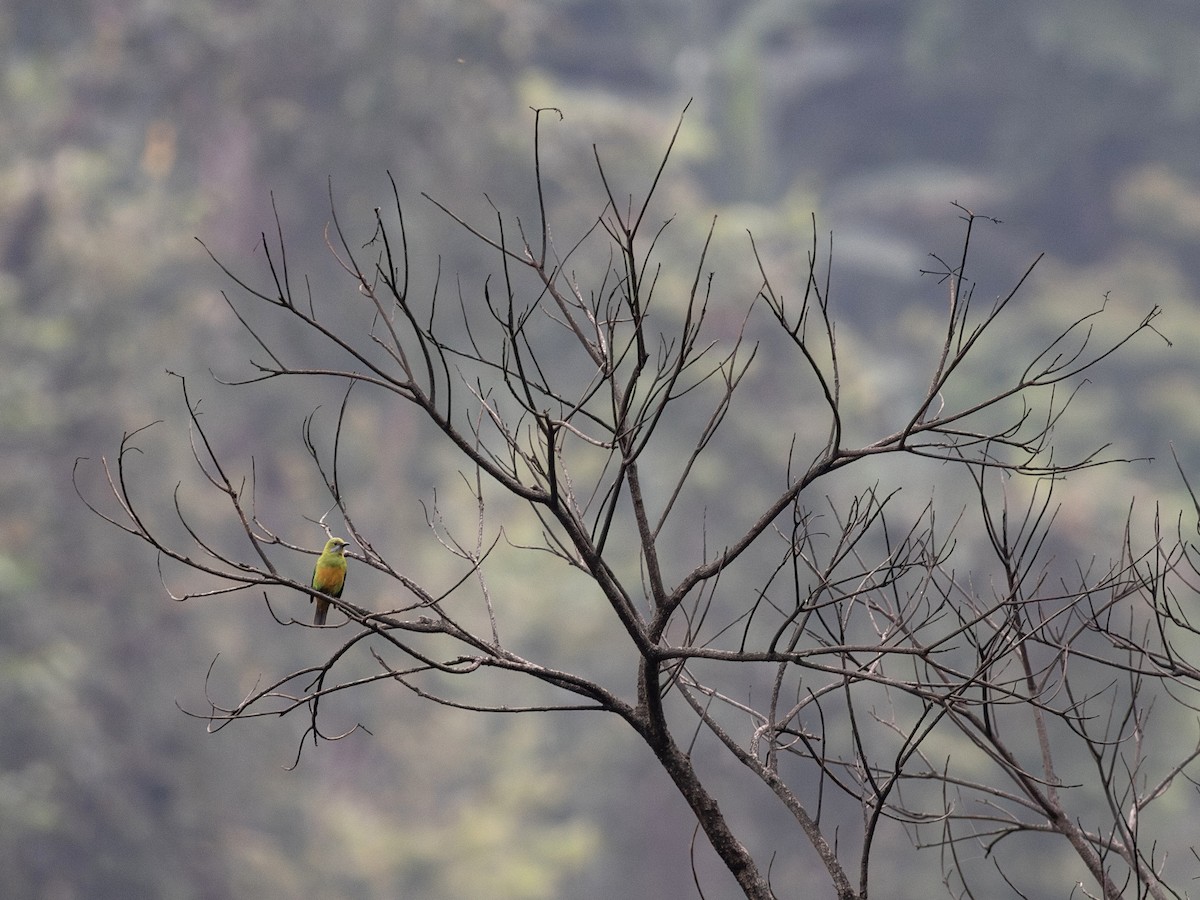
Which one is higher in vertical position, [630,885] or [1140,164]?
[1140,164]

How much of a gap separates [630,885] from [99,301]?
8.00 metres

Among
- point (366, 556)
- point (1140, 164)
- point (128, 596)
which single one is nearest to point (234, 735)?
point (128, 596)

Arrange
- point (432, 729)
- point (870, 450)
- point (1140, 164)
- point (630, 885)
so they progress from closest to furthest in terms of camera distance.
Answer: point (870, 450) < point (630, 885) < point (432, 729) < point (1140, 164)

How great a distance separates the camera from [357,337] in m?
12.8

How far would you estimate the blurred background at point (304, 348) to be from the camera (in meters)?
10.2

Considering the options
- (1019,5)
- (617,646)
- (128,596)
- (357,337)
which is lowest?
(128,596)

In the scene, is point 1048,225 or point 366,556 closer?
point 366,556

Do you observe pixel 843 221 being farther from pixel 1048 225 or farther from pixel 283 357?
pixel 283 357

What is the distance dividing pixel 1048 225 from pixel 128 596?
49.6 feet

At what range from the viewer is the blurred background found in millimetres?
10250

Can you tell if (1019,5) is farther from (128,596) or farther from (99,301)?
(128,596)

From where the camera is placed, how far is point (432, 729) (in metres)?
12.8

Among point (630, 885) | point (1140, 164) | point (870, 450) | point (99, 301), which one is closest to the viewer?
point (870, 450)

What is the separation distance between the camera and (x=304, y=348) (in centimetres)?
1240
